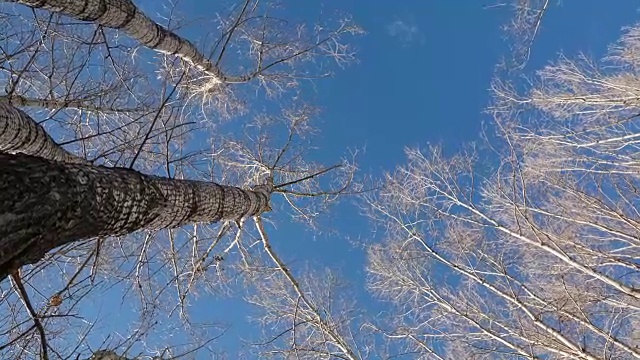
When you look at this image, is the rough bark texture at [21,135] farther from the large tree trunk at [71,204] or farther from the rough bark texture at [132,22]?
the large tree trunk at [71,204]

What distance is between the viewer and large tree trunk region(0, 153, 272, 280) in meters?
1.61

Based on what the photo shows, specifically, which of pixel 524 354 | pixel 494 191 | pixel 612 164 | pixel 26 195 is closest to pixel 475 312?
pixel 524 354

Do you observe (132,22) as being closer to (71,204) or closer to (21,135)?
(21,135)

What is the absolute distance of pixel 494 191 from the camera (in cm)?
713

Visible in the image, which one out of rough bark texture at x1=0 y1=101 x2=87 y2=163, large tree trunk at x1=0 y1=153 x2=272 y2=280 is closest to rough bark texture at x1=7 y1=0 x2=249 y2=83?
rough bark texture at x1=0 y1=101 x2=87 y2=163

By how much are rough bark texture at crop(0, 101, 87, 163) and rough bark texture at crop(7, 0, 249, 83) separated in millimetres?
912

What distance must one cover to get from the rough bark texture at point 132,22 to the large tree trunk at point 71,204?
83.3 inches

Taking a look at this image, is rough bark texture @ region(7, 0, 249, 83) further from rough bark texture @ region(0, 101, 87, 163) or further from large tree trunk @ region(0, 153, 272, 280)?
large tree trunk @ region(0, 153, 272, 280)

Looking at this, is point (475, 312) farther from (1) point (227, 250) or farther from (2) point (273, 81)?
(2) point (273, 81)

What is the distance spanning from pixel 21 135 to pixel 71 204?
211 cm

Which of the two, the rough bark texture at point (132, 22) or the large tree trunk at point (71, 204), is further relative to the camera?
the rough bark texture at point (132, 22)

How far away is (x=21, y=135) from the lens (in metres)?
3.61

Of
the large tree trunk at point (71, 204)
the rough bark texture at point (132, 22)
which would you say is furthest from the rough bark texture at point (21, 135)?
the large tree trunk at point (71, 204)

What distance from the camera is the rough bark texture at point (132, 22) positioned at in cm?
414
